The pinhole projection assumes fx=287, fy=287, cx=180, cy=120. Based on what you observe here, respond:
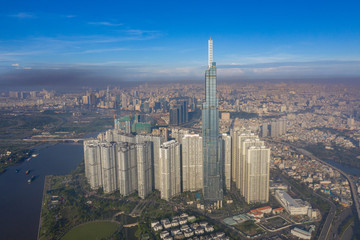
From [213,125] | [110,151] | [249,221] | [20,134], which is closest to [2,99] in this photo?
[20,134]

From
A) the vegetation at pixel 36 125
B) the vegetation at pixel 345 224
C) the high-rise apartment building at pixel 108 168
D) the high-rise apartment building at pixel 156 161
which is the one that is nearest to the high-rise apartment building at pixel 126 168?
the high-rise apartment building at pixel 108 168

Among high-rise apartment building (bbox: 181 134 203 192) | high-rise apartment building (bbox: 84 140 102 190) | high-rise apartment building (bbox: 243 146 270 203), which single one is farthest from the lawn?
high-rise apartment building (bbox: 84 140 102 190)

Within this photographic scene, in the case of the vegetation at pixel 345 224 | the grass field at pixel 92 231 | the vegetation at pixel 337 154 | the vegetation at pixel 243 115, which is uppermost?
the vegetation at pixel 243 115

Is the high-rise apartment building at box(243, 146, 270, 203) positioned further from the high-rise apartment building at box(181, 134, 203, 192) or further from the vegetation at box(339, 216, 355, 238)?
the vegetation at box(339, 216, 355, 238)

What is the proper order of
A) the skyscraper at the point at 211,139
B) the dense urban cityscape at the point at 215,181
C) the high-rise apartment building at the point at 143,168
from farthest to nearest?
the high-rise apartment building at the point at 143,168 → the skyscraper at the point at 211,139 → the dense urban cityscape at the point at 215,181

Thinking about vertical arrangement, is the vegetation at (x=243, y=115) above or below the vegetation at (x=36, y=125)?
above

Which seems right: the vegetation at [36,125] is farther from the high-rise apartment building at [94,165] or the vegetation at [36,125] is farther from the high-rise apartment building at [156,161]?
the high-rise apartment building at [156,161]

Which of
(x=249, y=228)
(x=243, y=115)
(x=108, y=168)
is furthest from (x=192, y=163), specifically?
(x=243, y=115)
